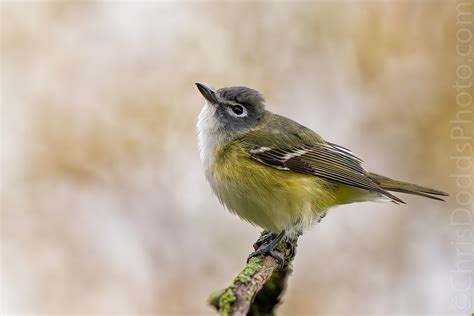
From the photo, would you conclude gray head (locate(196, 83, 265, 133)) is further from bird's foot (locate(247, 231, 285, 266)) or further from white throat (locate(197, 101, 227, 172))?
bird's foot (locate(247, 231, 285, 266))

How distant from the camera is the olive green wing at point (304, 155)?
4617 mm

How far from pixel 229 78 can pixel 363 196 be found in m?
2.70

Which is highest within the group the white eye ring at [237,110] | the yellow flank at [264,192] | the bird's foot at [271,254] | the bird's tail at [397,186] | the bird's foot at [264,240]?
the white eye ring at [237,110]

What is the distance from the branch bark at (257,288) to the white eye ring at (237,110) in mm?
1175

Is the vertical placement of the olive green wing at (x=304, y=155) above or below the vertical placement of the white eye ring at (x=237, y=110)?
below

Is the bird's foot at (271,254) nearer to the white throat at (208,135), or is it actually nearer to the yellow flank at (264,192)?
the yellow flank at (264,192)

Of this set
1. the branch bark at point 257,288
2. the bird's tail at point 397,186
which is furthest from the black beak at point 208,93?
the bird's tail at point 397,186

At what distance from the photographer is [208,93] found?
4914 mm

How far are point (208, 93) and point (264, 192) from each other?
1041mm

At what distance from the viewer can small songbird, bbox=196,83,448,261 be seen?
4.44 m

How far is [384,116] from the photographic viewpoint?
21.4 ft

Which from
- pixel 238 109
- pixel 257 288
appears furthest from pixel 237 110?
pixel 257 288

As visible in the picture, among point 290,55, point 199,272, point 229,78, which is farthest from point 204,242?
point 290,55

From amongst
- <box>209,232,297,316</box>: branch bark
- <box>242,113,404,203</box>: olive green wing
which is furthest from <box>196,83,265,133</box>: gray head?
<box>209,232,297,316</box>: branch bark
